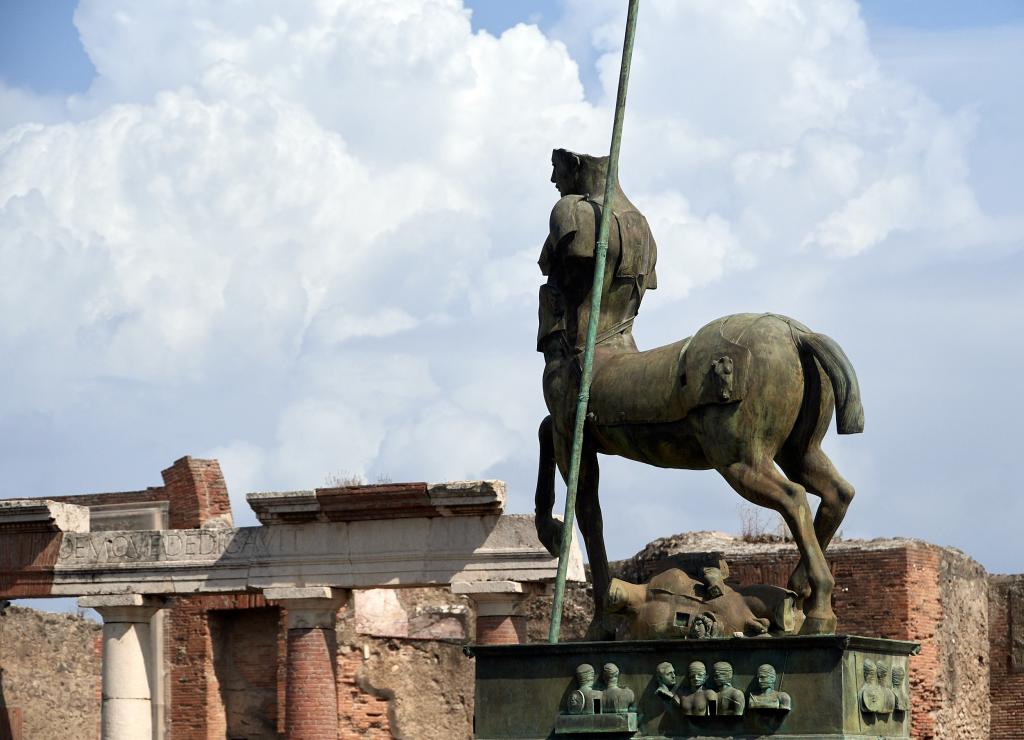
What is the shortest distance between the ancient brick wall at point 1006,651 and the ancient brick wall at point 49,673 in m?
11.5

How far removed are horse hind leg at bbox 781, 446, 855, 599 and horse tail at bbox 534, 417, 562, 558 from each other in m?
1.12

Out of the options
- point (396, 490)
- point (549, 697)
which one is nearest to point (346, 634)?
point (396, 490)

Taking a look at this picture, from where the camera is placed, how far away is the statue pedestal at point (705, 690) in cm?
725

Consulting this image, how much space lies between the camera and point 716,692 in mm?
7332

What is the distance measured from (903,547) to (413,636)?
682 centimetres

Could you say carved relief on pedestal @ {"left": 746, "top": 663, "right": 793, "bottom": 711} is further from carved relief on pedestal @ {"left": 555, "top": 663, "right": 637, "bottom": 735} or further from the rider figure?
the rider figure

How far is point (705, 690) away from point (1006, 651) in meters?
11.8

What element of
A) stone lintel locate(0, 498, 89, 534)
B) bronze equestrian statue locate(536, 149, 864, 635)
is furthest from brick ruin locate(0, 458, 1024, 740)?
bronze equestrian statue locate(536, 149, 864, 635)

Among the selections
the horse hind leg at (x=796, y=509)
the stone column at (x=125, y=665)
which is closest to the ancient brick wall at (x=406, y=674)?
the stone column at (x=125, y=665)

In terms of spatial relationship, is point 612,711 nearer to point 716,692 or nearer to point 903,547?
point 716,692

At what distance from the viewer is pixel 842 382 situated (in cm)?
776

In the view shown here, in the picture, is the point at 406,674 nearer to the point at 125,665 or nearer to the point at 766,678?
the point at 125,665

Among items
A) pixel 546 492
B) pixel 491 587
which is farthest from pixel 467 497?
Result: pixel 546 492

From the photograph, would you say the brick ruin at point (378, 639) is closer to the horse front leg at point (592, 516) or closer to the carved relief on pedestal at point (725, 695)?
the horse front leg at point (592, 516)
